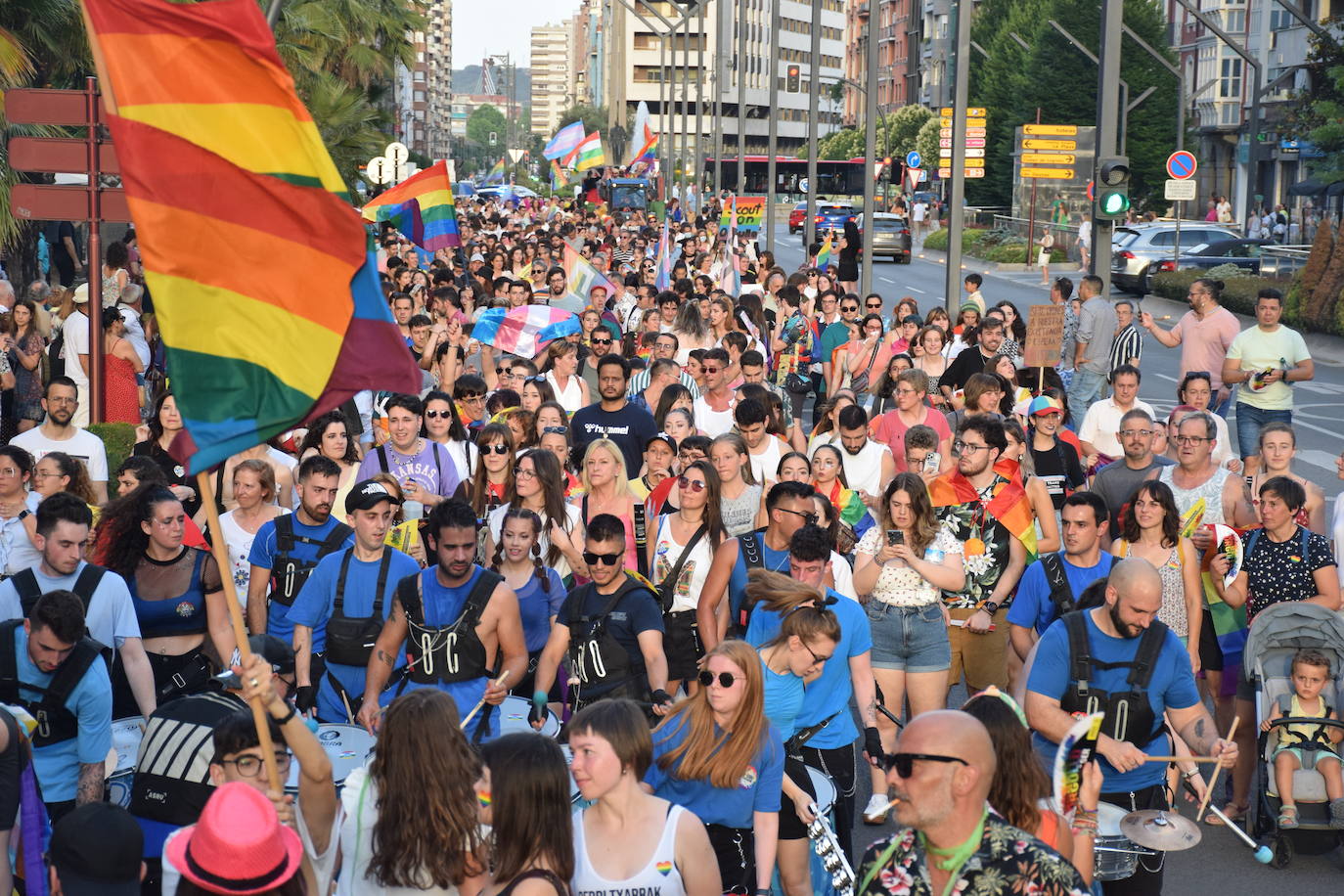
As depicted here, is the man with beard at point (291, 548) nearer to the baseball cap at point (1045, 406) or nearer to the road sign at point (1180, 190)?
the baseball cap at point (1045, 406)

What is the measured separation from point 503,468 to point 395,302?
7362 millimetres

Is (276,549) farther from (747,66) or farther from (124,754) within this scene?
(747,66)

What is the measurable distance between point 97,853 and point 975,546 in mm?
5149

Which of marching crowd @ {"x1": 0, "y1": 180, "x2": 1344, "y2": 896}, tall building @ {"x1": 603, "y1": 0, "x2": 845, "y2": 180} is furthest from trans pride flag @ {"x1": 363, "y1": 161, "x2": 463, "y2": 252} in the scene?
tall building @ {"x1": 603, "y1": 0, "x2": 845, "y2": 180}

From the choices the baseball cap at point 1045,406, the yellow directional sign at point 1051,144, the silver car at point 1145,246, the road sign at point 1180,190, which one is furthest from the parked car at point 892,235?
the baseball cap at point 1045,406

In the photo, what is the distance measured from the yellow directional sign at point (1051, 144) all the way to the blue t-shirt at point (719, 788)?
90.3 ft

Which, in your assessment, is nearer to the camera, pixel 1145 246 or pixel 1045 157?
pixel 1045 157

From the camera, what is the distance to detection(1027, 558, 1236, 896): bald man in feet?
20.7

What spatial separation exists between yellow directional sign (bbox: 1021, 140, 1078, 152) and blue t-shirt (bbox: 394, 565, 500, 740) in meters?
26.4

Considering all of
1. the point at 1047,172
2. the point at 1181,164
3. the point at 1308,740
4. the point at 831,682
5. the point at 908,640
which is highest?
the point at 1181,164

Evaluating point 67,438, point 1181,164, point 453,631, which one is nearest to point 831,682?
point 453,631

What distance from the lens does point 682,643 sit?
8.27 metres

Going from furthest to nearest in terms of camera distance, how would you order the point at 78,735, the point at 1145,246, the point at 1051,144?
the point at 1145,246 → the point at 1051,144 → the point at 78,735

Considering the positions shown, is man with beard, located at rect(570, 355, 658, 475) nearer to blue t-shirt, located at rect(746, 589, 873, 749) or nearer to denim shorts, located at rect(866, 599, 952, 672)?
denim shorts, located at rect(866, 599, 952, 672)
